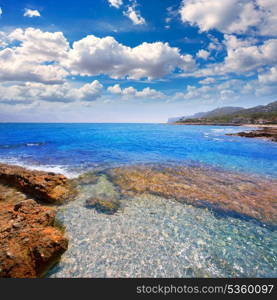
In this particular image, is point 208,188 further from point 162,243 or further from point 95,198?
point 95,198

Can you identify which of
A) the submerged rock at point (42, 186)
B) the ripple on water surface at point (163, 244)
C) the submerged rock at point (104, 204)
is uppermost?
the submerged rock at point (42, 186)

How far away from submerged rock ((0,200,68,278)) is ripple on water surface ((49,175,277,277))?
0.55m

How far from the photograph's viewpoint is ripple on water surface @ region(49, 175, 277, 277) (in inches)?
230

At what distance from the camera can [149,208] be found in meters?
9.98

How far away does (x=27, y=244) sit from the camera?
6.10m

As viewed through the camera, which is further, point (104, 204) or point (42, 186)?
point (42, 186)

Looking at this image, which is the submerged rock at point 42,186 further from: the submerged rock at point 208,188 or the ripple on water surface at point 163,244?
the submerged rock at point 208,188

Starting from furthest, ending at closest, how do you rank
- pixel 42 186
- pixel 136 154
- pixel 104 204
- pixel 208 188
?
pixel 136 154 → pixel 208 188 → pixel 42 186 → pixel 104 204

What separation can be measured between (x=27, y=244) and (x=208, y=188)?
41.7 ft

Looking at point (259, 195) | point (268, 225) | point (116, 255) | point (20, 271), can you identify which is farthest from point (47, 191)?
point (259, 195)

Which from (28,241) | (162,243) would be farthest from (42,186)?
(162,243)

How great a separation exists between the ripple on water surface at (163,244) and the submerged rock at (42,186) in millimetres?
1815

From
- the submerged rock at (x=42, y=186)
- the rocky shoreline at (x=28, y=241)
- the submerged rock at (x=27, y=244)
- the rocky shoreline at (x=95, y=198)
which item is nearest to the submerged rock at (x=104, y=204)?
the rocky shoreline at (x=95, y=198)

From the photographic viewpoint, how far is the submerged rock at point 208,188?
1020 centimetres
